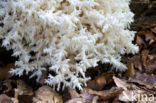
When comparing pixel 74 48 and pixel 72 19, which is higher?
pixel 72 19

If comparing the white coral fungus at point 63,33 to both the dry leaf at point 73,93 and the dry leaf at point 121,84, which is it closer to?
the dry leaf at point 73,93

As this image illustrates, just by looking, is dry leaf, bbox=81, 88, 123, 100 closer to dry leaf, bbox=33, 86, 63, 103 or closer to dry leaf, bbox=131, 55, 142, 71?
dry leaf, bbox=33, 86, 63, 103

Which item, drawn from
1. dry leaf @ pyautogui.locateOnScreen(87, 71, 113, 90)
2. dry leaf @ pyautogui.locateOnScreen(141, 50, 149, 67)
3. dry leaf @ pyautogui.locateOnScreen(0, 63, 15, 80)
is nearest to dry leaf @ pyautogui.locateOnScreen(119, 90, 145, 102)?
dry leaf @ pyautogui.locateOnScreen(87, 71, 113, 90)

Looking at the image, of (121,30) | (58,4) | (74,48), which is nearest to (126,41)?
(121,30)

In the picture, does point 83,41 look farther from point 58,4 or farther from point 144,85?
point 144,85

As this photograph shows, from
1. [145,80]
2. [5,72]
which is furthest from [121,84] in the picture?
[5,72]

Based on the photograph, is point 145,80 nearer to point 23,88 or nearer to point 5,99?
point 23,88

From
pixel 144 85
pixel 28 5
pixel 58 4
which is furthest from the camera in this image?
pixel 144 85
